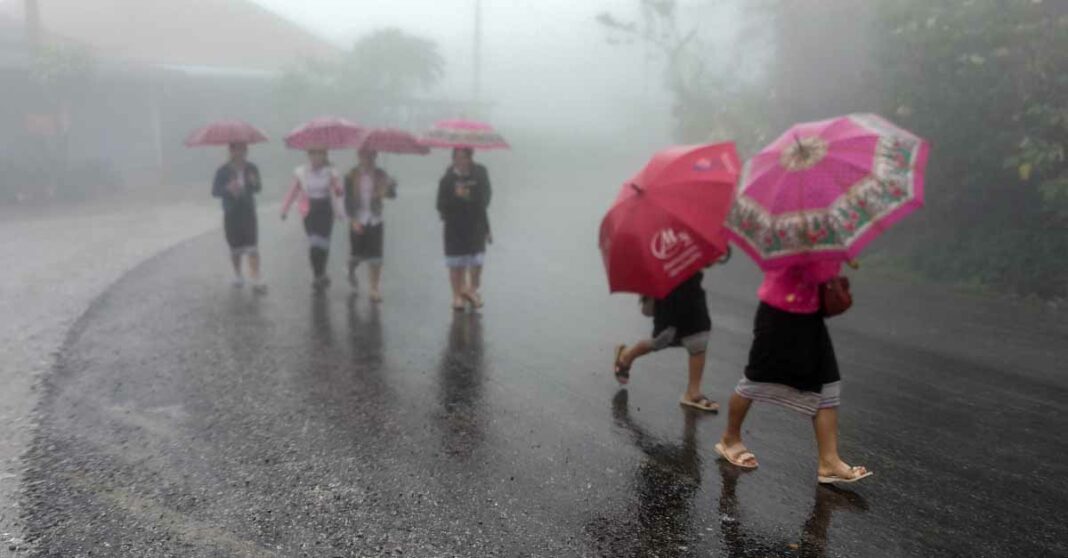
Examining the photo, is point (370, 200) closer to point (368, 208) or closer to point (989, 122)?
point (368, 208)

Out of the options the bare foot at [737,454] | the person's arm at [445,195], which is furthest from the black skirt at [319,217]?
the bare foot at [737,454]

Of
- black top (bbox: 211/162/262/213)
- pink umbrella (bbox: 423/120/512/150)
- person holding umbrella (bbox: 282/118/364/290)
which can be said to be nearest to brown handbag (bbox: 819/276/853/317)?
pink umbrella (bbox: 423/120/512/150)

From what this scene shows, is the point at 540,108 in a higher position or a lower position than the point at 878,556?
higher

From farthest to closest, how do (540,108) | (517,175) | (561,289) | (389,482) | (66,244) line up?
1. (540,108)
2. (517,175)
3. (66,244)
4. (561,289)
5. (389,482)

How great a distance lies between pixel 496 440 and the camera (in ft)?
14.9

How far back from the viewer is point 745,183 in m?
3.53

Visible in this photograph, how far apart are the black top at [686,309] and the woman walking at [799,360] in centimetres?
87

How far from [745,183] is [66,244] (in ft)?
36.0

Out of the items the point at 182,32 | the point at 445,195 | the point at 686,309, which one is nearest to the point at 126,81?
the point at 182,32

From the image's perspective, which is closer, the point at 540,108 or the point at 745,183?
the point at 745,183

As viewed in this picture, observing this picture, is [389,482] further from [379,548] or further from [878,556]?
[878,556]

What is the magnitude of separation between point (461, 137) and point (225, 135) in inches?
108

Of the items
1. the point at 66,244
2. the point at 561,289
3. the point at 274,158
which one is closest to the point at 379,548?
the point at 561,289

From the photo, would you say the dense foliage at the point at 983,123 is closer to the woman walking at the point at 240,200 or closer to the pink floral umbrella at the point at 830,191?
the pink floral umbrella at the point at 830,191
